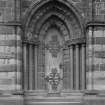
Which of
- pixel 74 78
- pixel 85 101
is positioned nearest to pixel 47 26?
pixel 74 78

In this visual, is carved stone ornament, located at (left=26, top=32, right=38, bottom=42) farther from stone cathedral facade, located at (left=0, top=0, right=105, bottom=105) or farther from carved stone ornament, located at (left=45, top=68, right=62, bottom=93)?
carved stone ornament, located at (left=45, top=68, right=62, bottom=93)

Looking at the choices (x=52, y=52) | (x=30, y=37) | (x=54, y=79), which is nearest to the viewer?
(x=30, y=37)

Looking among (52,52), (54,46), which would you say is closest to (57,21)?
(54,46)

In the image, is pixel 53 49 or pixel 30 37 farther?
pixel 53 49

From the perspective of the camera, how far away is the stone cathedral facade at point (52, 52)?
13677 millimetres

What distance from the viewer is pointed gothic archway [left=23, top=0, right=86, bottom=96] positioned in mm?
14547

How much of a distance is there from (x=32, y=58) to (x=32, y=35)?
106 centimetres

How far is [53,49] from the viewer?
599 inches

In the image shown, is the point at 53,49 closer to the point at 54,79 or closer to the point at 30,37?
the point at 30,37

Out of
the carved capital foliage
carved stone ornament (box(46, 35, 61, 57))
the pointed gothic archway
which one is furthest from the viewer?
carved stone ornament (box(46, 35, 61, 57))

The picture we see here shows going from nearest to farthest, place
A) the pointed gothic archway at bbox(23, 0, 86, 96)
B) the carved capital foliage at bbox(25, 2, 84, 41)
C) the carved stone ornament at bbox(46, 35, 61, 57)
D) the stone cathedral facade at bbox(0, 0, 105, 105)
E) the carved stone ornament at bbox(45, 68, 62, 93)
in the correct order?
the stone cathedral facade at bbox(0, 0, 105, 105)
the pointed gothic archway at bbox(23, 0, 86, 96)
the carved capital foliage at bbox(25, 2, 84, 41)
the carved stone ornament at bbox(45, 68, 62, 93)
the carved stone ornament at bbox(46, 35, 61, 57)

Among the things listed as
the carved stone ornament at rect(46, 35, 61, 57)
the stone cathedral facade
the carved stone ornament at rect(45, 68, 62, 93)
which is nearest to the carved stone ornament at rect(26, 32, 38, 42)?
the stone cathedral facade

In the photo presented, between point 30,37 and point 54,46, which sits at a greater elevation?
point 30,37

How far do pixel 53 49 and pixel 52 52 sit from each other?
0.49 ft
